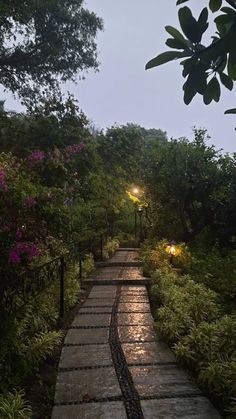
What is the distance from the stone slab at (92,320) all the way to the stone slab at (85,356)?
79 centimetres

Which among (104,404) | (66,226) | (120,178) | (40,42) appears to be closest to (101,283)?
(66,226)

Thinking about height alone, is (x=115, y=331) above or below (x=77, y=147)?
below

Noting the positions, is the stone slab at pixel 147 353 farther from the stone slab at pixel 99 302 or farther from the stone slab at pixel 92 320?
the stone slab at pixel 99 302

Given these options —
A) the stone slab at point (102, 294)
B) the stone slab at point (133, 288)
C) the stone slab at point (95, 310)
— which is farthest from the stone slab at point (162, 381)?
the stone slab at point (133, 288)

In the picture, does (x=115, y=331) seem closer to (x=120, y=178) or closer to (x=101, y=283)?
(x=101, y=283)

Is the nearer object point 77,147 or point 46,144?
point 77,147

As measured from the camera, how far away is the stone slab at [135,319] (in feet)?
15.1

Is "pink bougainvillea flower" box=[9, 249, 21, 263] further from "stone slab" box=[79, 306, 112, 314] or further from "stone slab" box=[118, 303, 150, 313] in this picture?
"stone slab" box=[118, 303, 150, 313]

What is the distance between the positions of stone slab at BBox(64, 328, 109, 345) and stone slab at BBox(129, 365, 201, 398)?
88cm

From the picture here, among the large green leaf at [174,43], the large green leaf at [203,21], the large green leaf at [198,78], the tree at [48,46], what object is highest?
the tree at [48,46]

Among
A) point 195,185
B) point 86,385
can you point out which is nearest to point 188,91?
point 86,385

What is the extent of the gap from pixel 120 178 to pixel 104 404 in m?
10.6

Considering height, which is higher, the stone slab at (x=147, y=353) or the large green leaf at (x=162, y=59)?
the large green leaf at (x=162, y=59)

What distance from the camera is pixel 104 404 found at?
8.48 feet
